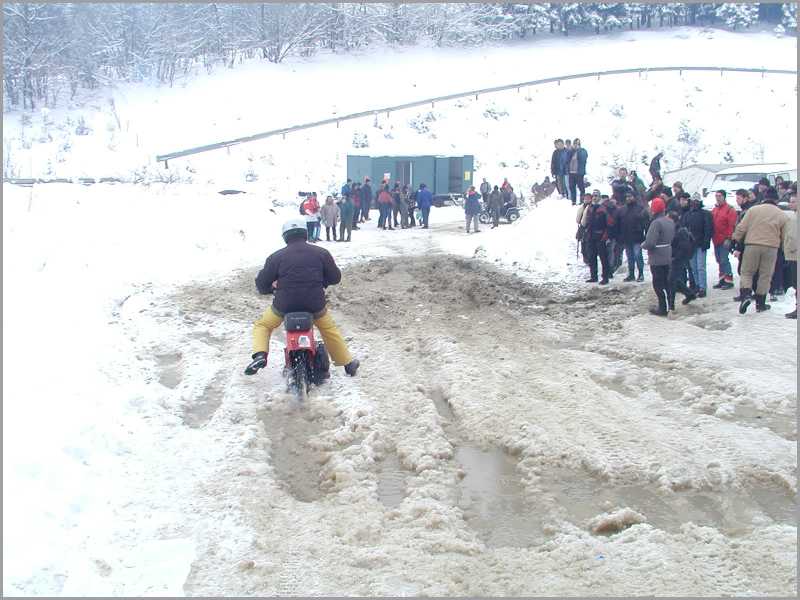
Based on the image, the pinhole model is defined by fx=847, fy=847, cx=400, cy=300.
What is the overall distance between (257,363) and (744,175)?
56.0 ft

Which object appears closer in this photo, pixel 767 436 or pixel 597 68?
pixel 767 436

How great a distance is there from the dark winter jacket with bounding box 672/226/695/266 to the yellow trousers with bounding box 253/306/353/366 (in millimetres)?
6502

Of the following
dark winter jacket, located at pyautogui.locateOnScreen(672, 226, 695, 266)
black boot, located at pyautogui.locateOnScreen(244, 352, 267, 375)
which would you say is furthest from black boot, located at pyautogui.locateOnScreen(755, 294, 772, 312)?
black boot, located at pyautogui.locateOnScreen(244, 352, 267, 375)

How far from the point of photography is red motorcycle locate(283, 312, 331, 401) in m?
8.66

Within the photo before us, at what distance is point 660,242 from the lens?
12680 mm

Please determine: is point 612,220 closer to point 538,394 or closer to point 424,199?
point 538,394

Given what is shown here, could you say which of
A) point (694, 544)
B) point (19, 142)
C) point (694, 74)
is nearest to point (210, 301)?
point (694, 544)

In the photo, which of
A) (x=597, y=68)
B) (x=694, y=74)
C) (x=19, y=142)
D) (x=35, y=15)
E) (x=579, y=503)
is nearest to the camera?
(x=579, y=503)

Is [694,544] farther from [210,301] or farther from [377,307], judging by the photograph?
[210,301]

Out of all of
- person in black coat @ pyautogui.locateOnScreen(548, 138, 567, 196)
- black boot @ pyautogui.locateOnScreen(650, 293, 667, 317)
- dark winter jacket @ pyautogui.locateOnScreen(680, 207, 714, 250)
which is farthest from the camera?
person in black coat @ pyautogui.locateOnScreen(548, 138, 567, 196)

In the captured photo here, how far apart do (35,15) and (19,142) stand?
1267cm

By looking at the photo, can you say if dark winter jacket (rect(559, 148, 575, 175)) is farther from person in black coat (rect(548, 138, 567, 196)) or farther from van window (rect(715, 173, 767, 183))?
van window (rect(715, 173, 767, 183))

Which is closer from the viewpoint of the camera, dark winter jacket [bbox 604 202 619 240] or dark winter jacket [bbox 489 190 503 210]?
dark winter jacket [bbox 604 202 619 240]

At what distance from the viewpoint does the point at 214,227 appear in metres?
22.4
